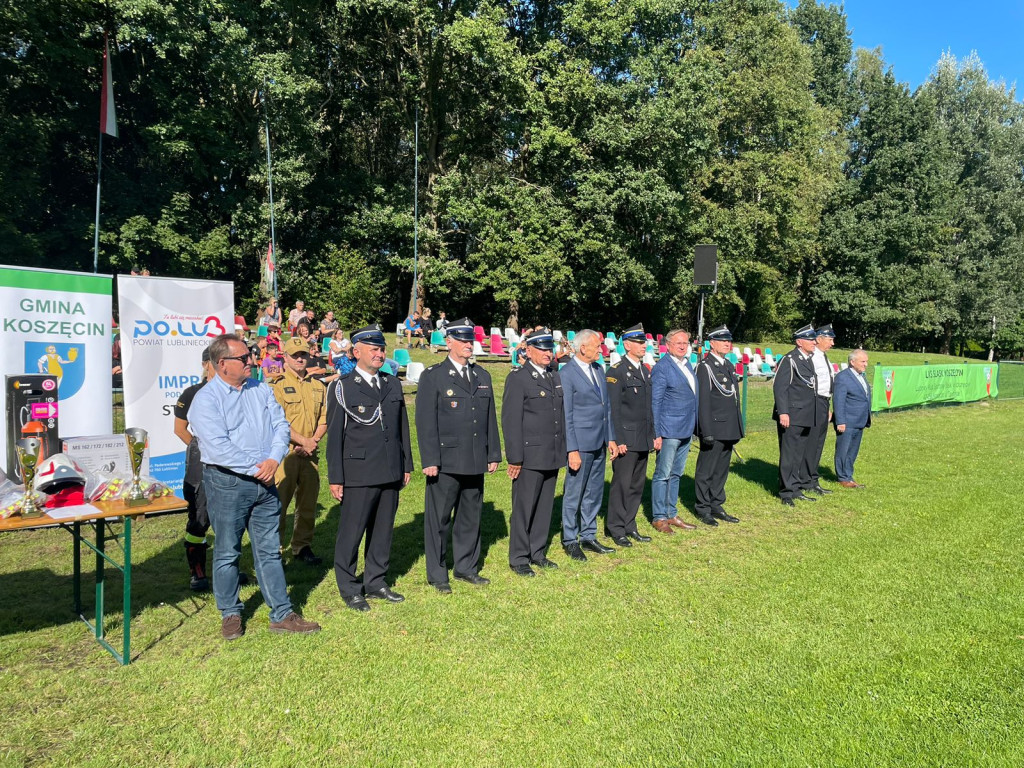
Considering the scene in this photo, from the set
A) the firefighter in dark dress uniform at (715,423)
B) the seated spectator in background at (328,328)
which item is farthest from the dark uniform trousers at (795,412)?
the seated spectator in background at (328,328)

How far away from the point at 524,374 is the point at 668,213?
26414 millimetres

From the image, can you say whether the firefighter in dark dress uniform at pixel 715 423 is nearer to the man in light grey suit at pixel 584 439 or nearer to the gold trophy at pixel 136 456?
the man in light grey suit at pixel 584 439

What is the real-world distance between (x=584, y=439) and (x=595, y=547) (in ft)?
3.86

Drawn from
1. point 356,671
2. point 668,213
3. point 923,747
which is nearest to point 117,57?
point 668,213

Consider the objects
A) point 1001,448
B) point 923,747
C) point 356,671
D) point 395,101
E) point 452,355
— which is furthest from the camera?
point 395,101

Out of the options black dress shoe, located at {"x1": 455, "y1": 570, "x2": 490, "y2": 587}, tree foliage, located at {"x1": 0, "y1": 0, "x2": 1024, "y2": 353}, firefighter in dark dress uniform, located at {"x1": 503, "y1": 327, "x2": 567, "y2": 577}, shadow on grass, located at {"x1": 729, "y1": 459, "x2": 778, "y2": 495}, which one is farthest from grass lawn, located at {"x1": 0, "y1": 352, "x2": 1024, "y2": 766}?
tree foliage, located at {"x1": 0, "y1": 0, "x2": 1024, "y2": 353}

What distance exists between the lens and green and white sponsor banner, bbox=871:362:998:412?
17.6 m

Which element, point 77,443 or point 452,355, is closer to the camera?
point 77,443

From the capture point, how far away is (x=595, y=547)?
7.14m

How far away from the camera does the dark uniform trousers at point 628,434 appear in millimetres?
7273

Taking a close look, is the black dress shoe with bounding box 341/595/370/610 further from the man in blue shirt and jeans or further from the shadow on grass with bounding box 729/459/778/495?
the shadow on grass with bounding box 729/459/778/495

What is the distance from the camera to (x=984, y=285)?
45594 mm

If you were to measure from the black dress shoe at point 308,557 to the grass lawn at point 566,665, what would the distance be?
0.10 m

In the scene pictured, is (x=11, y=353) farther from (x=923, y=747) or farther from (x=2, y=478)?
(x=923, y=747)
